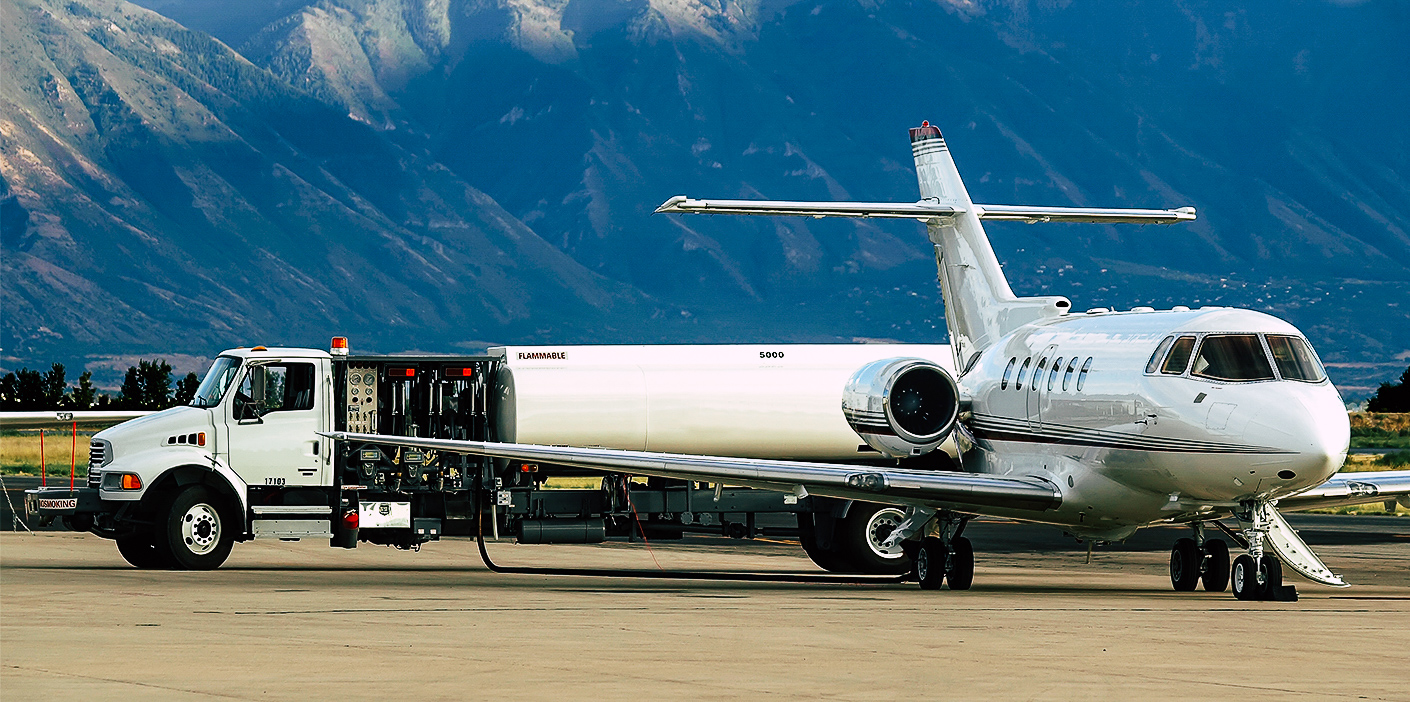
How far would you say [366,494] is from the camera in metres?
26.4

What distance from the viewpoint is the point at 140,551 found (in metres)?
26.6

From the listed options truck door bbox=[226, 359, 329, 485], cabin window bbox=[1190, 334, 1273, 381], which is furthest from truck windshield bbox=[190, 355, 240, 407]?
cabin window bbox=[1190, 334, 1273, 381]

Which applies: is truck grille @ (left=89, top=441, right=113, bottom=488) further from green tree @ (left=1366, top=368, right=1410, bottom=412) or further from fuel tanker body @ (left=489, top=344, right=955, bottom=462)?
green tree @ (left=1366, top=368, right=1410, bottom=412)

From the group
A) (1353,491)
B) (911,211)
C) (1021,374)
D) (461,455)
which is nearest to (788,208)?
(911,211)

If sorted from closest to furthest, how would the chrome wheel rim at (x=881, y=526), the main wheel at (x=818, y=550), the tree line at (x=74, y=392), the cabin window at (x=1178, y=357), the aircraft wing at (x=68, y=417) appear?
the cabin window at (x=1178, y=357)
the chrome wheel rim at (x=881, y=526)
the main wheel at (x=818, y=550)
the aircraft wing at (x=68, y=417)
the tree line at (x=74, y=392)

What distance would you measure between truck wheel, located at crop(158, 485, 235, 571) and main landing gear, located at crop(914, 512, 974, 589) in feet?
29.8

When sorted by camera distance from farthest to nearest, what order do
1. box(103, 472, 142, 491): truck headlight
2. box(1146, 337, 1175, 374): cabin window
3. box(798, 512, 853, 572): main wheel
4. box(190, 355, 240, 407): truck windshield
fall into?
box(798, 512, 853, 572): main wheel → box(190, 355, 240, 407): truck windshield → box(103, 472, 142, 491): truck headlight → box(1146, 337, 1175, 374): cabin window

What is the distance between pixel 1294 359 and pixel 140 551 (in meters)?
15.2

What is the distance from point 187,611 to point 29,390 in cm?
11053

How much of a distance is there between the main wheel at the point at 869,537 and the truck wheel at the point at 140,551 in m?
9.16

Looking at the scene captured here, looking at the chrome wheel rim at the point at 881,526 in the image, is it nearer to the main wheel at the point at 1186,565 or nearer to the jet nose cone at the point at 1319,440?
the main wheel at the point at 1186,565

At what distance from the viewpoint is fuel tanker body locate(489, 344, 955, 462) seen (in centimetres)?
2691

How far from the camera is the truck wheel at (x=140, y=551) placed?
86.2 feet

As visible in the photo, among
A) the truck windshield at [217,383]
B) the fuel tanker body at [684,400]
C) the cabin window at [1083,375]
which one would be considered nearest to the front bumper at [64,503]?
the truck windshield at [217,383]
